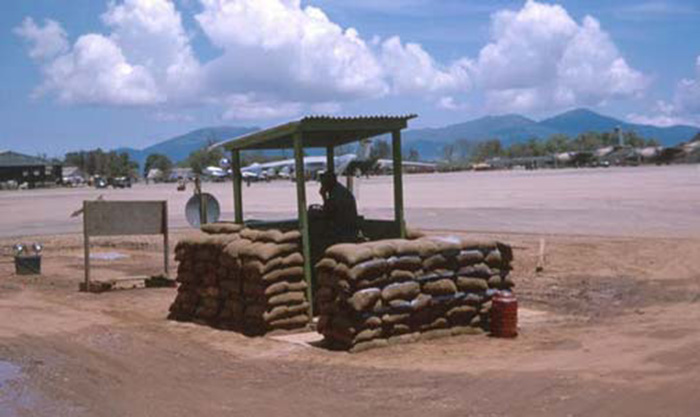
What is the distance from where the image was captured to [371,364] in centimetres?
947

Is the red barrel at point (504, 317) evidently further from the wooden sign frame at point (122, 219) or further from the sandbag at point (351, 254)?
the wooden sign frame at point (122, 219)

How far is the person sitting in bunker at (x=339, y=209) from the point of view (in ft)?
41.4

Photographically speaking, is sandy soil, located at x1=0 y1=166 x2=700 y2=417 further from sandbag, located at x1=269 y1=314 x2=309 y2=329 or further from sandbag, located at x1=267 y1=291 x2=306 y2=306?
sandbag, located at x1=267 y1=291 x2=306 y2=306

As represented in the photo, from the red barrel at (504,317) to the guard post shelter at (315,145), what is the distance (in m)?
1.91

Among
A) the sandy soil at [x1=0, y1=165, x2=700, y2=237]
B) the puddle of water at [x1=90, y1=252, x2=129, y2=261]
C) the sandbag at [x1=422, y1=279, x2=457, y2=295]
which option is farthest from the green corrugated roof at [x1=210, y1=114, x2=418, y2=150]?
the sandy soil at [x1=0, y1=165, x2=700, y2=237]

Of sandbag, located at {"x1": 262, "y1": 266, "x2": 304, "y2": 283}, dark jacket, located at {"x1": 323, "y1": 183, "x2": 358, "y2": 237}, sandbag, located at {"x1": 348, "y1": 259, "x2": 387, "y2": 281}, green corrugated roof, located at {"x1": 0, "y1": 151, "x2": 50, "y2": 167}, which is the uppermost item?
green corrugated roof, located at {"x1": 0, "y1": 151, "x2": 50, "y2": 167}

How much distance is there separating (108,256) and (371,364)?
15220 mm

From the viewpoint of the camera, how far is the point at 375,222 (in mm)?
12773

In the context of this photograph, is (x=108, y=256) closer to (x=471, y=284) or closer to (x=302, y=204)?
(x=302, y=204)

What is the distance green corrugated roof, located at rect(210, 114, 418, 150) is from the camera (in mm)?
11539

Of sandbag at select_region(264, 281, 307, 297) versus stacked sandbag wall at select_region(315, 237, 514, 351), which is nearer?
stacked sandbag wall at select_region(315, 237, 514, 351)

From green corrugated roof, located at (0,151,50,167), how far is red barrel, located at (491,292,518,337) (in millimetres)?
139607

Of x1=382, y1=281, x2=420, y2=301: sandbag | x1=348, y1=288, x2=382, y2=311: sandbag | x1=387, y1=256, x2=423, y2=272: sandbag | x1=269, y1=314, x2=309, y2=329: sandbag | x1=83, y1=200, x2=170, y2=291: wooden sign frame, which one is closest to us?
x1=348, y1=288, x2=382, y2=311: sandbag

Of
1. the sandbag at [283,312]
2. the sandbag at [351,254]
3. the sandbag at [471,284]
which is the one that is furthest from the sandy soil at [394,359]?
the sandbag at [351,254]
